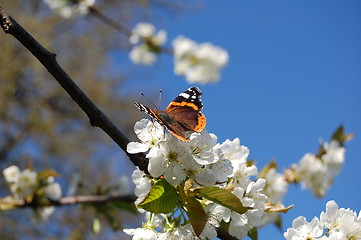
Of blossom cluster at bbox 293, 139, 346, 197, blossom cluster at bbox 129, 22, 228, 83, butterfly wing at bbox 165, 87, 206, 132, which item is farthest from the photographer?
blossom cluster at bbox 129, 22, 228, 83

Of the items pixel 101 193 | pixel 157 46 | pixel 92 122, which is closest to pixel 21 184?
pixel 101 193

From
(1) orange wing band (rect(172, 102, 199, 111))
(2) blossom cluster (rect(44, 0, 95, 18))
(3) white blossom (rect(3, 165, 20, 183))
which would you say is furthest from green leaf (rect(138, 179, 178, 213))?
(2) blossom cluster (rect(44, 0, 95, 18))

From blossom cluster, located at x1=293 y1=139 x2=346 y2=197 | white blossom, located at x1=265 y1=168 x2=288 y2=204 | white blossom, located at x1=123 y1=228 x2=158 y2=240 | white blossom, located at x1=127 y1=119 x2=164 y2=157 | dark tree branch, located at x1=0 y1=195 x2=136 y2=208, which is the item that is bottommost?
white blossom, located at x1=123 y1=228 x2=158 y2=240

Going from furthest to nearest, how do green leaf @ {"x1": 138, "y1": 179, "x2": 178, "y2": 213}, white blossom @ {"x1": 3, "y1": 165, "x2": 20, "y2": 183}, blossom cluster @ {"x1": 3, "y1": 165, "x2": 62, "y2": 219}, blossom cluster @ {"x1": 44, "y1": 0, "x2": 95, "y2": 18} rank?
blossom cluster @ {"x1": 44, "y1": 0, "x2": 95, "y2": 18} → white blossom @ {"x1": 3, "y1": 165, "x2": 20, "y2": 183} → blossom cluster @ {"x1": 3, "y1": 165, "x2": 62, "y2": 219} → green leaf @ {"x1": 138, "y1": 179, "x2": 178, "y2": 213}

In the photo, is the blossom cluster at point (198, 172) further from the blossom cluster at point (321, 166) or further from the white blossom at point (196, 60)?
the white blossom at point (196, 60)

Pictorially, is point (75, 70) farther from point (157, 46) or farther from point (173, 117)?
point (173, 117)

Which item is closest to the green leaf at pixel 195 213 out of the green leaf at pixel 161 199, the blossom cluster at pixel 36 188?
the green leaf at pixel 161 199

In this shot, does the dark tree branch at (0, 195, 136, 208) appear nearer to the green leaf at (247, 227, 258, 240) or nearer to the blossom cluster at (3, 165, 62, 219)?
the blossom cluster at (3, 165, 62, 219)
